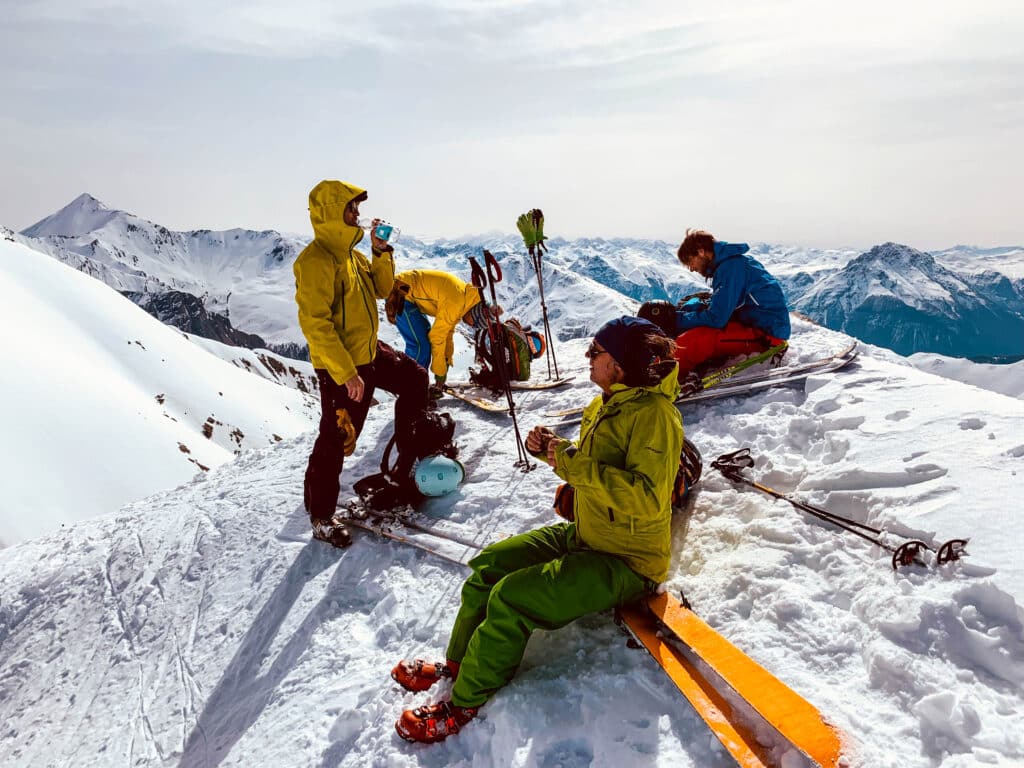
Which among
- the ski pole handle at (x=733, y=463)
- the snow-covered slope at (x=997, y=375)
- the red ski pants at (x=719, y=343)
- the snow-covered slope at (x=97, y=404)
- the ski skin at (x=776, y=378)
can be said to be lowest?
the snow-covered slope at (x=997, y=375)

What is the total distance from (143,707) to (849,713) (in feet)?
16.8

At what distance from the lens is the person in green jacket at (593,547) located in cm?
324

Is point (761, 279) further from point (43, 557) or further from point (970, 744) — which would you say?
point (43, 557)

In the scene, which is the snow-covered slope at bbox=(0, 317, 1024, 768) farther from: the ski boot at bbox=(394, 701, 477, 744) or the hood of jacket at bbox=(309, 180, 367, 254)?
the hood of jacket at bbox=(309, 180, 367, 254)

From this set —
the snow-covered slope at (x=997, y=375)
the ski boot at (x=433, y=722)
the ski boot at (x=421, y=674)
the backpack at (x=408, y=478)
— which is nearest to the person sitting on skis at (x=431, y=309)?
the backpack at (x=408, y=478)

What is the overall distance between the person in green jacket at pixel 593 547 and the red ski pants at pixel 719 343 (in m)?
4.91

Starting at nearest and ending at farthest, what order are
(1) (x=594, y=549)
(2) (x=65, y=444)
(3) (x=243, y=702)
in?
(1) (x=594, y=549) < (3) (x=243, y=702) < (2) (x=65, y=444)

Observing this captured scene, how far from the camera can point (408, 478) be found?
652cm

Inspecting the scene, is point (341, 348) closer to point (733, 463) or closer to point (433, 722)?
point (433, 722)

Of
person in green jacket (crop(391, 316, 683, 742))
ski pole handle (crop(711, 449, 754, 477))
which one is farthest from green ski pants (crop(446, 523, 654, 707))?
ski pole handle (crop(711, 449, 754, 477))

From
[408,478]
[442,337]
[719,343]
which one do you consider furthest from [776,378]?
[442,337]

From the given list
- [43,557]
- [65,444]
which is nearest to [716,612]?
[43,557]

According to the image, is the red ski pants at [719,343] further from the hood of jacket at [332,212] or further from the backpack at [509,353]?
the hood of jacket at [332,212]

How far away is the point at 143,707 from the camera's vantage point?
4746mm
